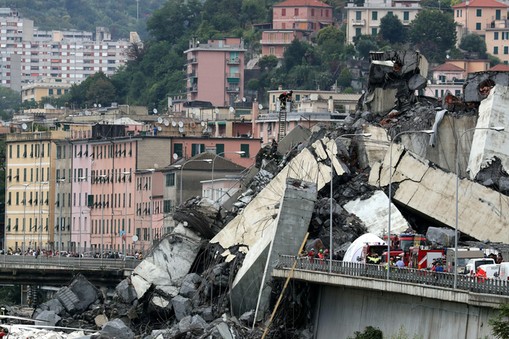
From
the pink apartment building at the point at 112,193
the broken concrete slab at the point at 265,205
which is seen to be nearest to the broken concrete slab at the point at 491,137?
the broken concrete slab at the point at 265,205

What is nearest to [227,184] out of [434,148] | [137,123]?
[434,148]

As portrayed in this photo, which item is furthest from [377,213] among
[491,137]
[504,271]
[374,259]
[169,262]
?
[504,271]

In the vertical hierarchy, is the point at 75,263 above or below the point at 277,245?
below

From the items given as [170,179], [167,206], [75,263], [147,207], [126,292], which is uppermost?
[170,179]

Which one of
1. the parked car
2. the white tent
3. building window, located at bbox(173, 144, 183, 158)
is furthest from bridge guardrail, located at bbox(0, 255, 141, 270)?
the parked car

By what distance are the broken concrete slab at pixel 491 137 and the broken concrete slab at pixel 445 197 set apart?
1.92 meters

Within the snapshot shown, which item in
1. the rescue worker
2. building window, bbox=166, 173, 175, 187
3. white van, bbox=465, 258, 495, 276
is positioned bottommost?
building window, bbox=166, 173, 175, 187

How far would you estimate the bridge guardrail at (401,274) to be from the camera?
228ft

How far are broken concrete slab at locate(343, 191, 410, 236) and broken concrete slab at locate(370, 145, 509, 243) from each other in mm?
873

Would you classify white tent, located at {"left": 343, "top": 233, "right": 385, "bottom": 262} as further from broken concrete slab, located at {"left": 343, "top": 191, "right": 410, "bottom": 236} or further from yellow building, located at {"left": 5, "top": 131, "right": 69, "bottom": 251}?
yellow building, located at {"left": 5, "top": 131, "right": 69, "bottom": 251}

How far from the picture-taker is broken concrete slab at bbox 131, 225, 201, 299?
104000 millimetres

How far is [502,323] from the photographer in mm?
65625

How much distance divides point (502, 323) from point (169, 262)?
40.8 meters

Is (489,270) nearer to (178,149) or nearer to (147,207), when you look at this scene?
(147,207)
